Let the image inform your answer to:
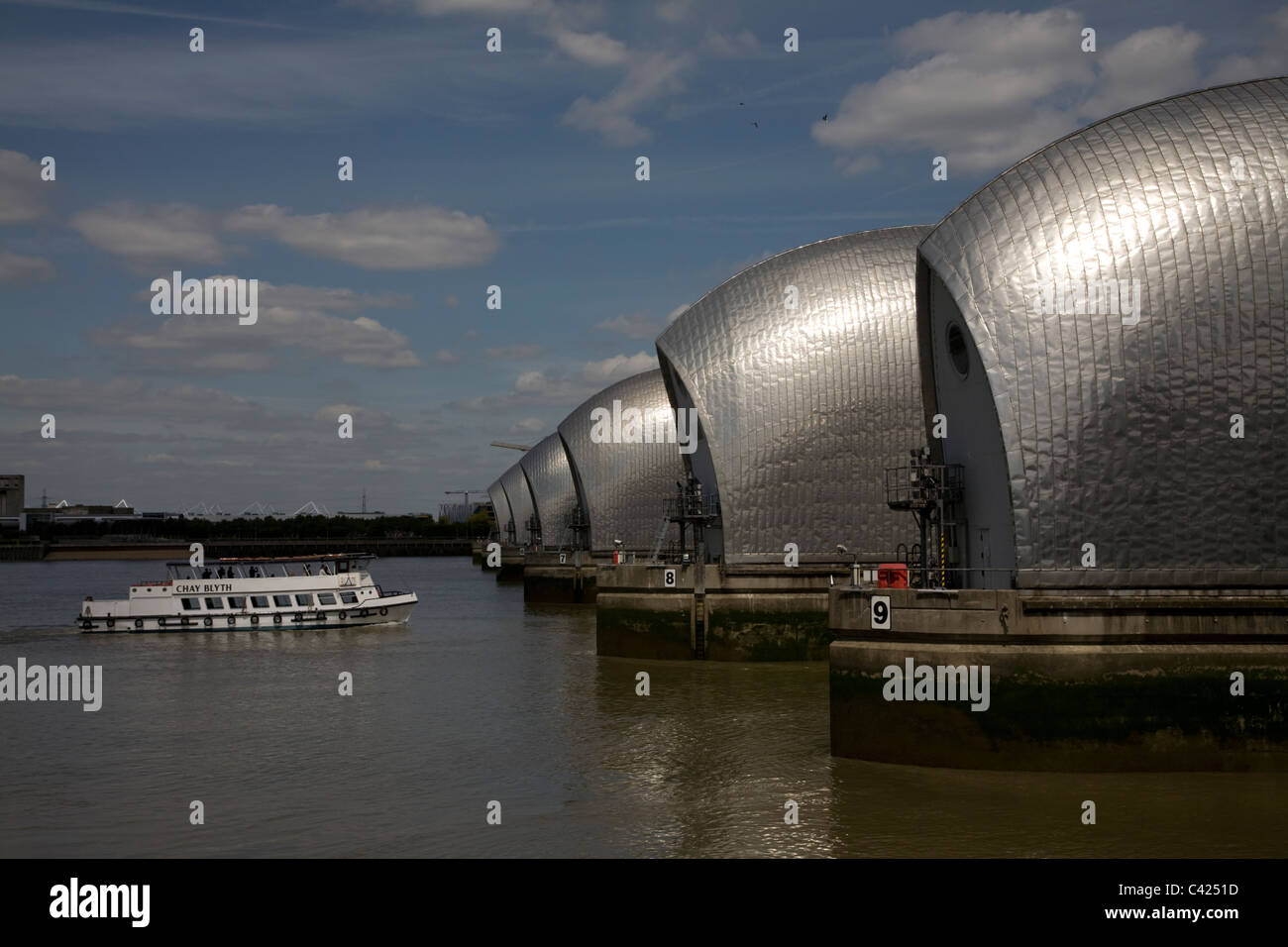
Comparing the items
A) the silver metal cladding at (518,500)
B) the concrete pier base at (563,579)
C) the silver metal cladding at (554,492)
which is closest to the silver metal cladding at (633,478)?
the concrete pier base at (563,579)

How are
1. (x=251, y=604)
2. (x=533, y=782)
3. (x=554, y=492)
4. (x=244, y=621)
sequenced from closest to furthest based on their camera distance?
(x=533, y=782), (x=244, y=621), (x=251, y=604), (x=554, y=492)

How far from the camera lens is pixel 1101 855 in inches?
671

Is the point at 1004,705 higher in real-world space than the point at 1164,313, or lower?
lower

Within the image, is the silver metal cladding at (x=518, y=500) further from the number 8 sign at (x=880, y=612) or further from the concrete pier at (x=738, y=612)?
the number 8 sign at (x=880, y=612)

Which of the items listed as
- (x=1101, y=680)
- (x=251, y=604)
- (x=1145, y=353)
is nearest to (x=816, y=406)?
(x=1145, y=353)

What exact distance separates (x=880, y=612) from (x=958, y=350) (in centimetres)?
794

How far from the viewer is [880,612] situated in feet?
72.8

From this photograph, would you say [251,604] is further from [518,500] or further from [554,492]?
[518,500]

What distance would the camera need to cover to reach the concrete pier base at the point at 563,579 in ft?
231

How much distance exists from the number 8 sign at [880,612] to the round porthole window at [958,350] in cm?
699
